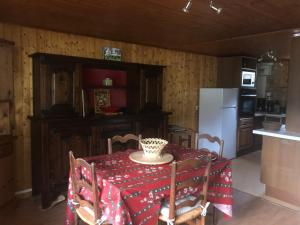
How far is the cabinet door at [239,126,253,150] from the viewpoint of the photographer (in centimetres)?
555

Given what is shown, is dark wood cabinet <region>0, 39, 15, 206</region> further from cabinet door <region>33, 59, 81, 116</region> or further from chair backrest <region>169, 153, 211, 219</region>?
chair backrest <region>169, 153, 211, 219</region>

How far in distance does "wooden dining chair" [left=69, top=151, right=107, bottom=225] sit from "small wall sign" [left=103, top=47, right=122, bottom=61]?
2.26m

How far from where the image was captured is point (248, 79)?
571cm

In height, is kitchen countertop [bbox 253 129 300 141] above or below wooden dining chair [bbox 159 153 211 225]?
above

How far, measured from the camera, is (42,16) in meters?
2.81

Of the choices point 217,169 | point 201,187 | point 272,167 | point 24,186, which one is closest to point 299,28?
point 272,167

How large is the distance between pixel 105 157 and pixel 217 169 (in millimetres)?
1029

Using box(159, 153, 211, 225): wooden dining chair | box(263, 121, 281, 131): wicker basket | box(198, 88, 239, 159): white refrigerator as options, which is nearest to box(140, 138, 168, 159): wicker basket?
box(159, 153, 211, 225): wooden dining chair

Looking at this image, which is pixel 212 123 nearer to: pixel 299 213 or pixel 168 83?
pixel 168 83

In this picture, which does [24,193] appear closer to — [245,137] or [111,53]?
[111,53]

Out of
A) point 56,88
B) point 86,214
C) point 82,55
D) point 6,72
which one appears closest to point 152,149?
point 86,214

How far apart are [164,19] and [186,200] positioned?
1.95m

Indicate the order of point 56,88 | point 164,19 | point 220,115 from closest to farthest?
point 164,19
point 56,88
point 220,115

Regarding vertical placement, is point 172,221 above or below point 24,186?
above
